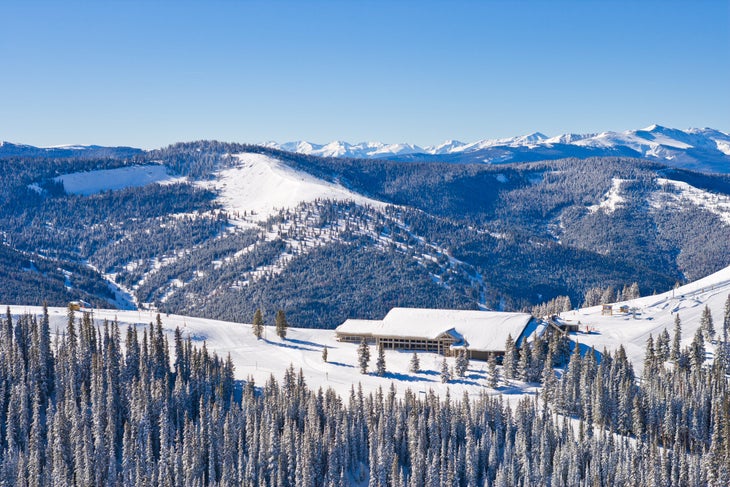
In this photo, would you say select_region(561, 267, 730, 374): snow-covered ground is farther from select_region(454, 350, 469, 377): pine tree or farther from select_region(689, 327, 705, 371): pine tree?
select_region(454, 350, 469, 377): pine tree

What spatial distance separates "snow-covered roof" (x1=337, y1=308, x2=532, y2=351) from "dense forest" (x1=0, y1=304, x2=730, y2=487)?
25162mm

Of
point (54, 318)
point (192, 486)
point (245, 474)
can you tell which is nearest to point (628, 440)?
point (245, 474)

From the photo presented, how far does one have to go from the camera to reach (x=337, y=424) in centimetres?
11369

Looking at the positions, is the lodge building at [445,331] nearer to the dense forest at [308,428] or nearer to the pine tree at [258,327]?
the pine tree at [258,327]

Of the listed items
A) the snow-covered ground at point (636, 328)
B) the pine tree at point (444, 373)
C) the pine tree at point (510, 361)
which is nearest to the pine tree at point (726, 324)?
the snow-covered ground at point (636, 328)

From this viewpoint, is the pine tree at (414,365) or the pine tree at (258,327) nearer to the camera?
the pine tree at (414,365)

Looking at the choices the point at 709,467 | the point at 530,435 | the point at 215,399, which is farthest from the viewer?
the point at 215,399

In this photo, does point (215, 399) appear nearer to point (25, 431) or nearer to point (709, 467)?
point (25, 431)

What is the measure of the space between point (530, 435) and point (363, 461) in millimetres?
28692

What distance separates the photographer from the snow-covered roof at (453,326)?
165000mm

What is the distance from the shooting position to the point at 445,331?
167875 mm

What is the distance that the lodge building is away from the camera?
164m

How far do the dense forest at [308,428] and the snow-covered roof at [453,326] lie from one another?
25162 mm

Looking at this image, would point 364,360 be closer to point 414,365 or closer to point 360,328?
point 414,365
